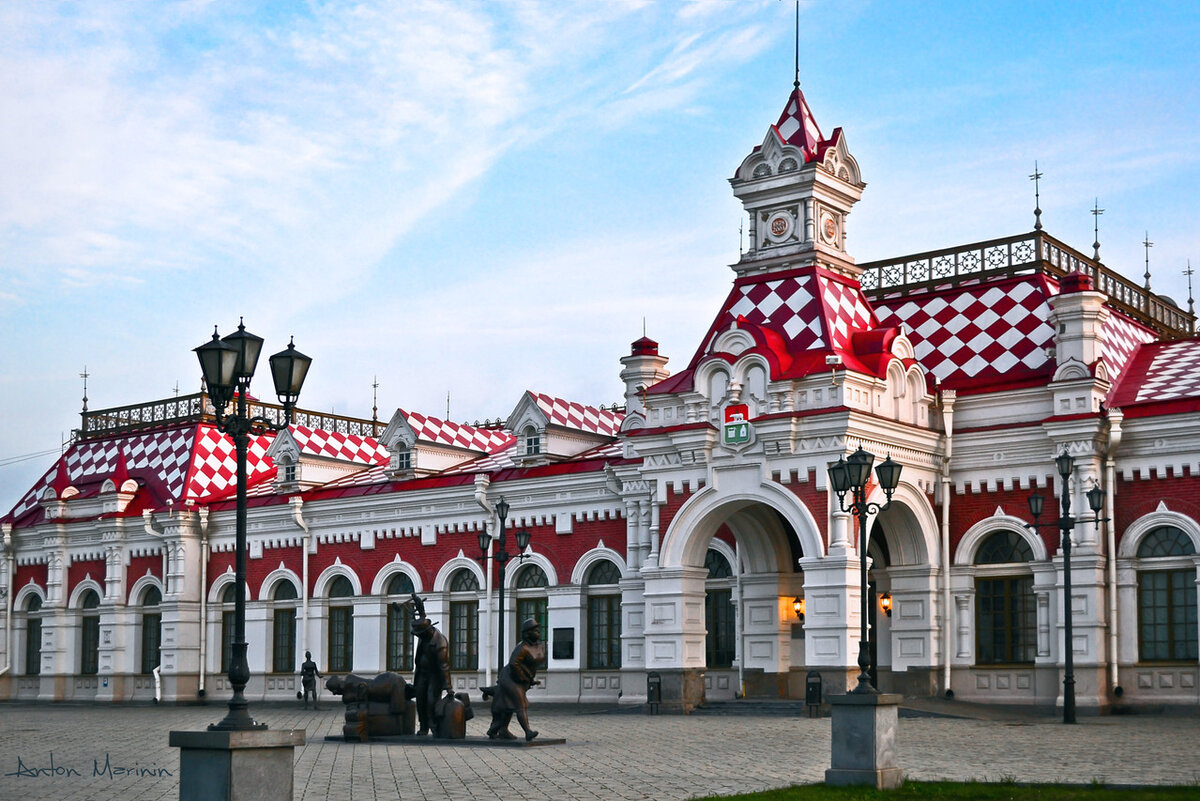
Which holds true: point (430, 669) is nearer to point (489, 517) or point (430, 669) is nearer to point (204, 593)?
point (489, 517)

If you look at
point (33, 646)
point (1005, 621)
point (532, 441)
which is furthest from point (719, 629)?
point (33, 646)

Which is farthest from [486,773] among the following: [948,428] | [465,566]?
[465,566]

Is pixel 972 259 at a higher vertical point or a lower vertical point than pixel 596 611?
higher

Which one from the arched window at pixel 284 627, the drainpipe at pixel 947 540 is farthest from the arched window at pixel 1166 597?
the arched window at pixel 284 627

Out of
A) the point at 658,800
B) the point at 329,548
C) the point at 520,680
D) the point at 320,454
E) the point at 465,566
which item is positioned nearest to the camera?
the point at 658,800

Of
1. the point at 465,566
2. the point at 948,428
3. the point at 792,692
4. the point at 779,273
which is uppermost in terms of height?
the point at 779,273

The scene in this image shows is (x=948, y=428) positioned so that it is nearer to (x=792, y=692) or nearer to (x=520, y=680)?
(x=792, y=692)

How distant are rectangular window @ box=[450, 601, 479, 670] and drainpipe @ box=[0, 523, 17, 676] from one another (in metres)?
16.0

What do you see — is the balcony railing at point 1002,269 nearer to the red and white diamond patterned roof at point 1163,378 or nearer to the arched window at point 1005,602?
the red and white diamond patterned roof at point 1163,378

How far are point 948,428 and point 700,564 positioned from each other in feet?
18.0

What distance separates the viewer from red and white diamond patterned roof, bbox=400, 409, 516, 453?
38.1 m

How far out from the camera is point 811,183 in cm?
2975

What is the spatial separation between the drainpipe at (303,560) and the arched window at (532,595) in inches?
247

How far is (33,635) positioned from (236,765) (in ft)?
117
